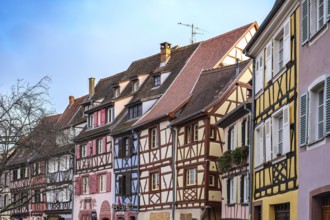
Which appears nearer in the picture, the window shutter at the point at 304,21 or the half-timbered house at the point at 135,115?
the window shutter at the point at 304,21

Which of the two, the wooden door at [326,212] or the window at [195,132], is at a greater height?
the window at [195,132]

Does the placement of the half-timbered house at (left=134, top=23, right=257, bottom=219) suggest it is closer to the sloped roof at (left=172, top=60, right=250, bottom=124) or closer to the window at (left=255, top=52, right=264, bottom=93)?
the sloped roof at (left=172, top=60, right=250, bottom=124)

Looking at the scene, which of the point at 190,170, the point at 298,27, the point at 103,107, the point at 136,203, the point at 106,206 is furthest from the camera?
the point at 103,107

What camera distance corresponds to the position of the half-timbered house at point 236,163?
2392 centimetres

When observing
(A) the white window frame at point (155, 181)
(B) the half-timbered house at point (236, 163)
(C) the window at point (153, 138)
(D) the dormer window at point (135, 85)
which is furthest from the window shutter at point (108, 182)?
(B) the half-timbered house at point (236, 163)

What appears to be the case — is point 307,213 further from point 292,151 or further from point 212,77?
point 212,77

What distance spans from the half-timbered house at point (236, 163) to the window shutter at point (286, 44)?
17.1 feet

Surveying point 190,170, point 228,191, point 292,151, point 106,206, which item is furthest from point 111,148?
point 292,151

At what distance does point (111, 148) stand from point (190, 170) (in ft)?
35.3

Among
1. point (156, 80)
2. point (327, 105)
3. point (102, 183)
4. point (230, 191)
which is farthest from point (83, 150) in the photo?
point (327, 105)

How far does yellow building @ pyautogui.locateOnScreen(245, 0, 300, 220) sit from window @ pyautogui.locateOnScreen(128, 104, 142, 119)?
59.6 feet

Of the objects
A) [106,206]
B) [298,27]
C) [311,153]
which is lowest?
[106,206]

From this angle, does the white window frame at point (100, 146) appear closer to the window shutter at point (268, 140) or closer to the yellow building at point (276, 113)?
the yellow building at point (276, 113)

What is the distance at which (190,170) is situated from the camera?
105 ft
